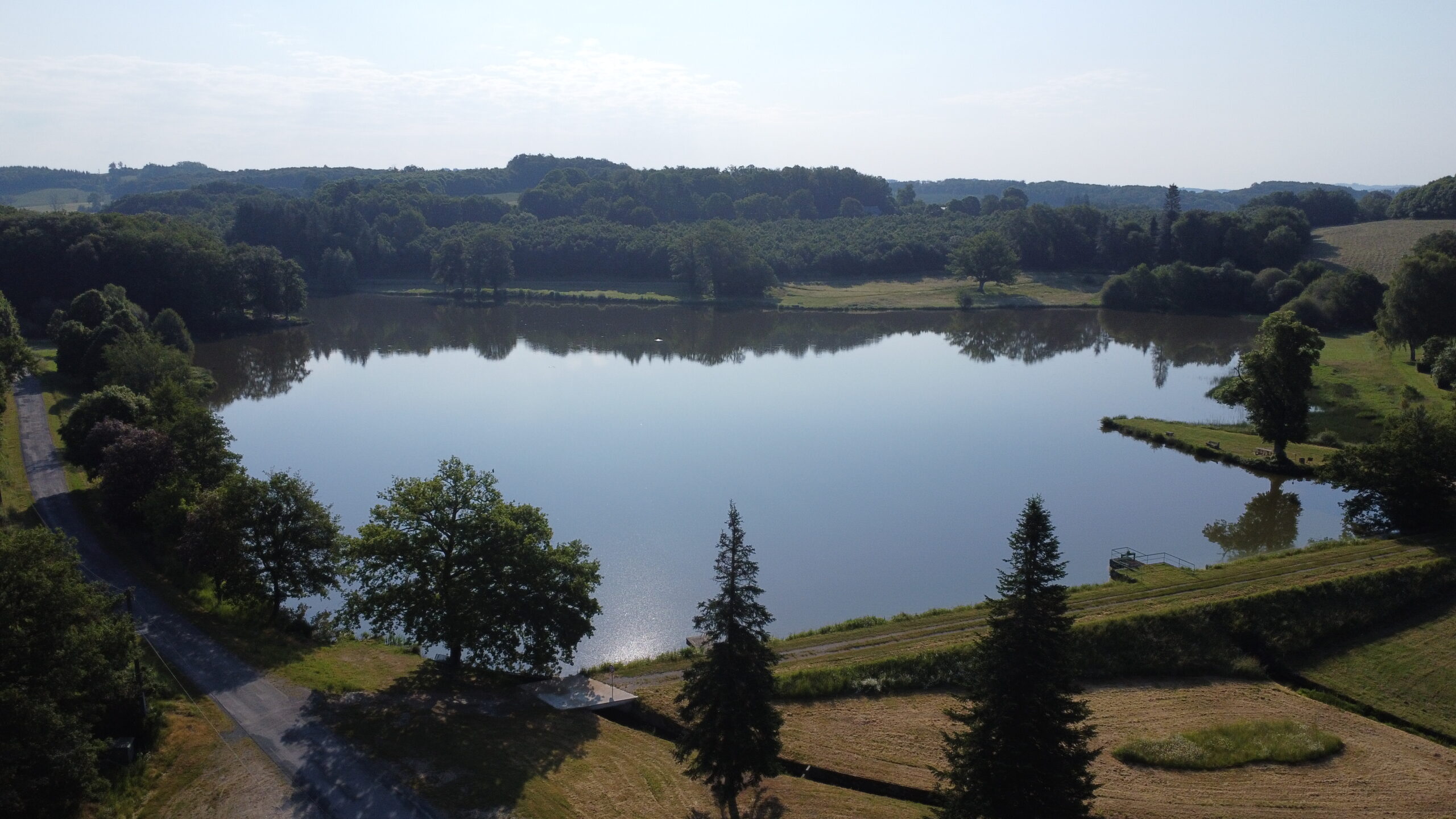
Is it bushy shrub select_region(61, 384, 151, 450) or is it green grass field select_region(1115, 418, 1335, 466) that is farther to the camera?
green grass field select_region(1115, 418, 1335, 466)

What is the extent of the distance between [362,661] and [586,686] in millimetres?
5387

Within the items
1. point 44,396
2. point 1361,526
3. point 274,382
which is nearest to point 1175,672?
point 1361,526

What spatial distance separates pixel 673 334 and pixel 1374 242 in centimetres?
6627

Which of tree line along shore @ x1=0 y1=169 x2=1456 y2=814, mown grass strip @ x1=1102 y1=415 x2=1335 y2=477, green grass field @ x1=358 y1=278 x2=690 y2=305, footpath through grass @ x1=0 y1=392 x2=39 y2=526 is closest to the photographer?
tree line along shore @ x1=0 y1=169 x2=1456 y2=814

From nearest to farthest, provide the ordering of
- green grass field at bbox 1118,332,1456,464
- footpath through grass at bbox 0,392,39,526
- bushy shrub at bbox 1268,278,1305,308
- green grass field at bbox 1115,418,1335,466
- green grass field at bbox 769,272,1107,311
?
footpath through grass at bbox 0,392,39,526
green grass field at bbox 1115,418,1335,466
green grass field at bbox 1118,332,1456,464
bushy shrub at bbox 1268,278,1305,308
green grass field at bbox 769,272,1107,311

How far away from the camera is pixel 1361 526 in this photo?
104 feet

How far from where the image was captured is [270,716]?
1895 cm

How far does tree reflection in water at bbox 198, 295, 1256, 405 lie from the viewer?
213ft

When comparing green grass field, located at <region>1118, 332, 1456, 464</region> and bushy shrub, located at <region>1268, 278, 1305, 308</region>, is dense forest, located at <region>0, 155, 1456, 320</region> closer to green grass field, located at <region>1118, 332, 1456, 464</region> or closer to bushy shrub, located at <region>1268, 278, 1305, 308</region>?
bushy shrub, located at <region>1268, 278, 1305, 308</region>

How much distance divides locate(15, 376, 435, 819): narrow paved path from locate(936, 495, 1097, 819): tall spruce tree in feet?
29.4

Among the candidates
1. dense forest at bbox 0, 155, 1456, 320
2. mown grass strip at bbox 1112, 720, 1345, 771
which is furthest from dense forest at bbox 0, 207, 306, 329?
mown grass strip at bbox 1112, 720, 1345, 771

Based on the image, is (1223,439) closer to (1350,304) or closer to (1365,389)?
(1365,389)

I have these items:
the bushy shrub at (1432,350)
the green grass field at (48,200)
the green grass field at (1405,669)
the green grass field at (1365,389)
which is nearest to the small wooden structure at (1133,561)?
the green grass field at (1405,669)

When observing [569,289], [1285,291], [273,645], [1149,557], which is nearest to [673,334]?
[569,289]
